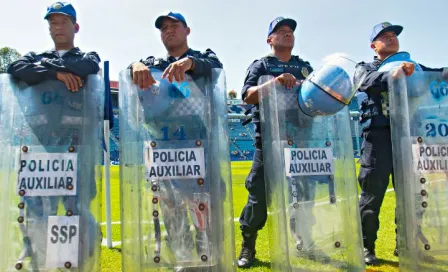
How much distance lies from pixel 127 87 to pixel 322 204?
5.40 ft

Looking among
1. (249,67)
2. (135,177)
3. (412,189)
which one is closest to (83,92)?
(135,177)

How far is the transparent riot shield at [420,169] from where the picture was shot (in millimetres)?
2790

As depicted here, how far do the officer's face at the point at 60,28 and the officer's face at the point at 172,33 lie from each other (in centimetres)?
71

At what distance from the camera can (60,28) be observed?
2.97 metres

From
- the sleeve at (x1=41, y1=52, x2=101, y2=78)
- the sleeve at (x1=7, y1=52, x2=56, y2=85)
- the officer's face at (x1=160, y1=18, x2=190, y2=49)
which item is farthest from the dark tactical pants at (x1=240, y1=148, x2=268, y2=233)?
the sleeve at (x1=7, y1=52, x2=56, y2=85)

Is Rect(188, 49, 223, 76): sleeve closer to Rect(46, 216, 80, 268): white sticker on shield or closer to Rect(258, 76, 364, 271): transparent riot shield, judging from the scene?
Rect(258, 76, 364, 271): transparent riot shield

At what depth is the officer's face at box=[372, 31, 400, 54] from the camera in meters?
3.67

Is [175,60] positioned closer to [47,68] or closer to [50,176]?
[47,68]

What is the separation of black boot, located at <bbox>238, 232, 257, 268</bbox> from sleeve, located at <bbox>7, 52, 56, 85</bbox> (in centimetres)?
208

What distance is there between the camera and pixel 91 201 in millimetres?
2553

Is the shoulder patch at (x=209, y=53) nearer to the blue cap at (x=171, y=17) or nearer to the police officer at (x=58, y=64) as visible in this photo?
the blue cap at (x=171, y=17)

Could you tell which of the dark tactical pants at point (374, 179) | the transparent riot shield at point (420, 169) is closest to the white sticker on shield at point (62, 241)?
the transparent riot shield at point (420, 169)

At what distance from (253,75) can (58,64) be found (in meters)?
1.51

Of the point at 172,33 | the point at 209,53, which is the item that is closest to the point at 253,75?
the point at 209,53
